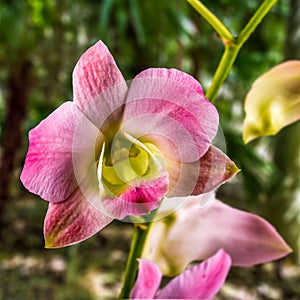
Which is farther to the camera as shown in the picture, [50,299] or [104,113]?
[50,299]

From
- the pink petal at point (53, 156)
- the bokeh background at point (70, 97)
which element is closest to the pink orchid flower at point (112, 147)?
the pink petal at point (53, 156)

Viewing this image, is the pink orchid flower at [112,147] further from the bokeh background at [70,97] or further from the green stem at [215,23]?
the bokeh background at [70,97]

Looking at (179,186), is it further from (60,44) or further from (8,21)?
(60,44)

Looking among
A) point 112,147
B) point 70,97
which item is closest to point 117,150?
point 112,147

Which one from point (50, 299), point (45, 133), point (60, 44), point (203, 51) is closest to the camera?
point (45, 133)

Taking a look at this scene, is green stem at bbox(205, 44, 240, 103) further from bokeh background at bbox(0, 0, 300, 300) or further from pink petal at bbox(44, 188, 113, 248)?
bokeh background at bbox(0, 0, 300, 300)

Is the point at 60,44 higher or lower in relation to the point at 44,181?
lower

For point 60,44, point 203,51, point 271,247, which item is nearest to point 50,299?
point 60,44
